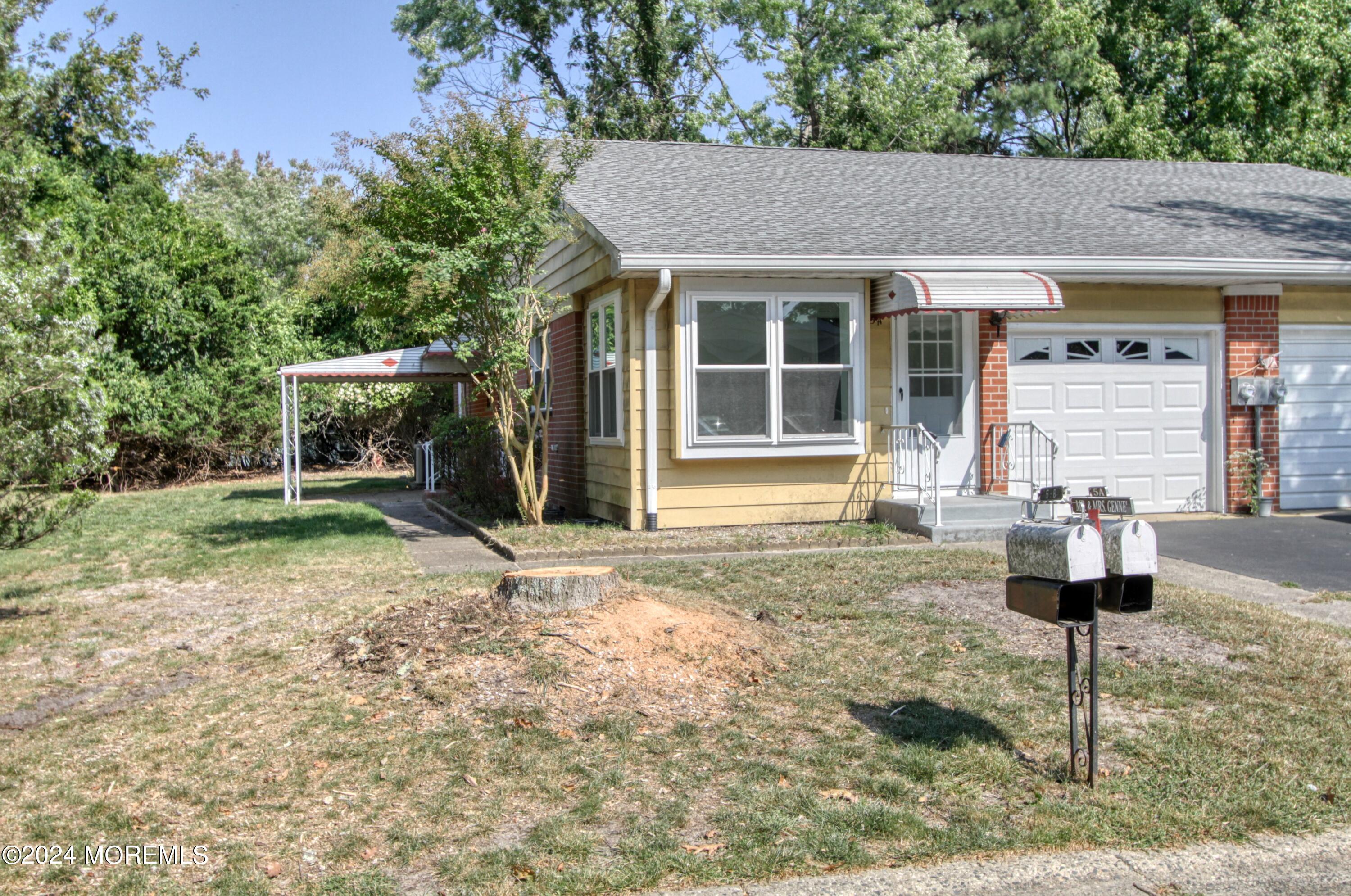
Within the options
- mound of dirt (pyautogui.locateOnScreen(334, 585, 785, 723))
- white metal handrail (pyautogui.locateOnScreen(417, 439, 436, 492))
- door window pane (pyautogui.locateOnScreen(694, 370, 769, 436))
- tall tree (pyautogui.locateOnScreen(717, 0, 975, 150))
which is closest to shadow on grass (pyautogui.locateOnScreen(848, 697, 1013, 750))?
mound of dirt (pyautogui.locateOnScreen(334, 585, 785, 723))

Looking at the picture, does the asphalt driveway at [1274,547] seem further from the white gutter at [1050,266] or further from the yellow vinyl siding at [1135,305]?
the white gutter at [1050,266]

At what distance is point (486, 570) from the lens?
9023 mm

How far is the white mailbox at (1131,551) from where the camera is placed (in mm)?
4215

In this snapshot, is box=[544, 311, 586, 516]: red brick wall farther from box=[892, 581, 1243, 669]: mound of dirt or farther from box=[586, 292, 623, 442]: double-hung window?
box=[892, 581, 1243, 669]: mound of dirt

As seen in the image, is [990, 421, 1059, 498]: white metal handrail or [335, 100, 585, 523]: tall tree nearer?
[335, 100, 585, 523]: tall tree

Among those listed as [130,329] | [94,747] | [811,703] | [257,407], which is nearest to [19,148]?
[130,329]

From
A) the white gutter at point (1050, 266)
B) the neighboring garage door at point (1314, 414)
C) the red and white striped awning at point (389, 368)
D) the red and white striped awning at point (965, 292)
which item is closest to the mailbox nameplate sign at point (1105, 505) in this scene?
the red and white striped awning at point (965, 292)

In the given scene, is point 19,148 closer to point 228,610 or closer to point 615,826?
point 228,610

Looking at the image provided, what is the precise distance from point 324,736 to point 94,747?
1056 millimetres

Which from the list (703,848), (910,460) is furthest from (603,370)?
(703,848)

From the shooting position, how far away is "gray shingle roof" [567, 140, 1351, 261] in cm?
1131

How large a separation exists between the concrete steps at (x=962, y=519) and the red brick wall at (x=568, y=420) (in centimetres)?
422

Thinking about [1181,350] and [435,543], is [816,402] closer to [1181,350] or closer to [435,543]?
[435,543]

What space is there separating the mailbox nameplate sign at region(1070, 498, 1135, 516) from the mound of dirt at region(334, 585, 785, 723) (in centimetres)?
191
